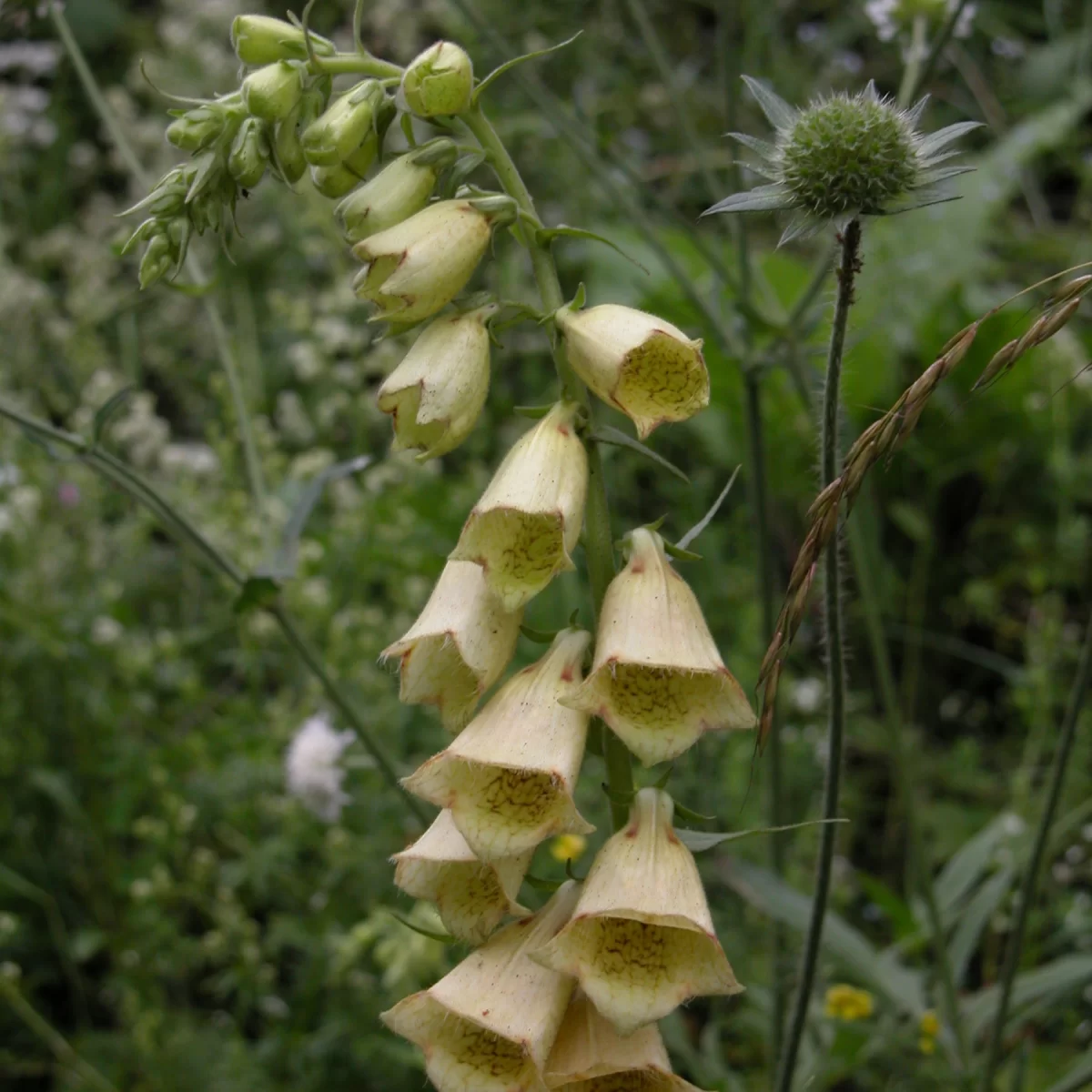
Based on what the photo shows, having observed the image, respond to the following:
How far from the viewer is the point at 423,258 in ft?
3.30

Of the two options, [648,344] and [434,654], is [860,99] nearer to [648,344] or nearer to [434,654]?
[648,344]

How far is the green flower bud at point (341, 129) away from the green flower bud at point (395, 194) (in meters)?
0.04

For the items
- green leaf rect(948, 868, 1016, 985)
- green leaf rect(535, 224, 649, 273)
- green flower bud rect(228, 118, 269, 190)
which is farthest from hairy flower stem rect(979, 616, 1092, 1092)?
green flower bud rect(228, 118, 269, 190)

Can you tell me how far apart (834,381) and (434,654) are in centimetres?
41

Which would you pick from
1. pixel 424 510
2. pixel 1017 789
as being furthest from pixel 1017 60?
pixel 1017 789

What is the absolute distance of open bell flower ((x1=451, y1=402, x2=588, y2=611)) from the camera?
100 cm

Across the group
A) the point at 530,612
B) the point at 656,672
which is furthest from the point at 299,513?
the point at 530,612

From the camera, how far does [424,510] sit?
2965 mm

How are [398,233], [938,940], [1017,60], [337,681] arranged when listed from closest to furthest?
[398,233] < [938,940] < [337,681] < [1017,60]

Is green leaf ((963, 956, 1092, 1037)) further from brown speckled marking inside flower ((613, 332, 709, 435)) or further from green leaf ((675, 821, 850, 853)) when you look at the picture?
brown speckled marking inside flower ((613, 332, 709, 435))

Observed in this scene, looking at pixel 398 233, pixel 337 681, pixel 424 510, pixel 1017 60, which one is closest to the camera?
pixel 398 233

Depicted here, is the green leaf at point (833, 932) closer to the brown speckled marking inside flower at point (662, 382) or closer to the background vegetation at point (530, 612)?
the background vegetation at point (530, 612)

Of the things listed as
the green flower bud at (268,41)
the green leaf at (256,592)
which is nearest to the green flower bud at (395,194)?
the green flower bud at (268,41)

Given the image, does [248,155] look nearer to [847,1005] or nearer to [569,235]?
[569,235]
